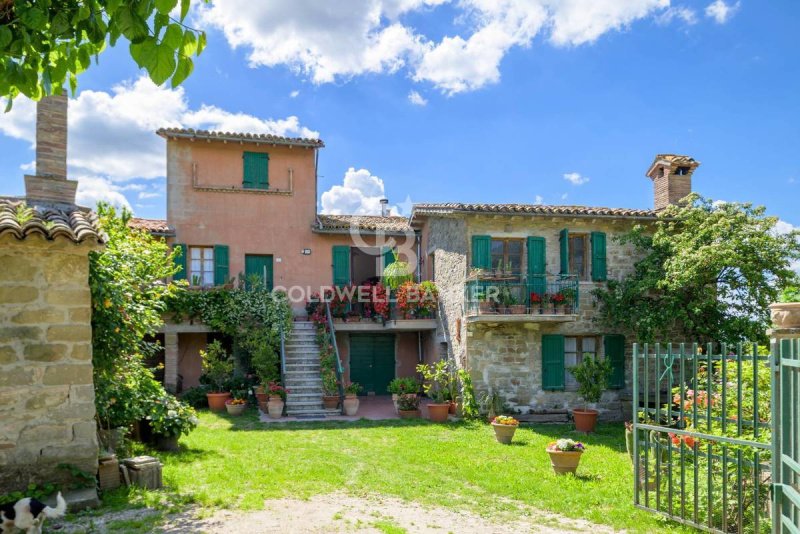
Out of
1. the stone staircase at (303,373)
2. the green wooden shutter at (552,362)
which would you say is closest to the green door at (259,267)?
the stone staircase at (303,373)

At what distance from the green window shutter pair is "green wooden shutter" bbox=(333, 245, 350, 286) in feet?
9.56

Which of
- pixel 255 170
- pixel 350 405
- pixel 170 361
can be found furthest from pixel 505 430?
pixel 255 170

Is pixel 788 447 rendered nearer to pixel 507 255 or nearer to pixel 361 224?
pixel 507 255

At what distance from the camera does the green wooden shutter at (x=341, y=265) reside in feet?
57.5

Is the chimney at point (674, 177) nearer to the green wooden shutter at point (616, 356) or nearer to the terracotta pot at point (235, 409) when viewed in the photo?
the green wooden shutter at point (616, 356)

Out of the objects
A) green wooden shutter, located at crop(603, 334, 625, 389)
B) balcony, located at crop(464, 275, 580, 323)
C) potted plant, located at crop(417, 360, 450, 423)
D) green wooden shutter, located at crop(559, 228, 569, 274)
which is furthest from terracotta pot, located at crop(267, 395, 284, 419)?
green wooden shutter, located at crop(603, 334, 625, 389)

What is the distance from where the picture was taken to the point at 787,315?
5.97 m

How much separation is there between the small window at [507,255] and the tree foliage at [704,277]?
2.11 metres

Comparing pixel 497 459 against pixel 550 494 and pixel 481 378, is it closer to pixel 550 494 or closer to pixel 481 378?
pixel 550 494

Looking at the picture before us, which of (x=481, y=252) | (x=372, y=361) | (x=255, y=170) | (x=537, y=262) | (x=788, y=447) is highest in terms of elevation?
(x=255, y=170)

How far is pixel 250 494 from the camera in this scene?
6.56 metres

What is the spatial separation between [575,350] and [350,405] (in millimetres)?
5671

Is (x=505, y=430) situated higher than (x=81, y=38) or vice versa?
(x=81, y=38)

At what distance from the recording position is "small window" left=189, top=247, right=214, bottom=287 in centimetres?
1659
